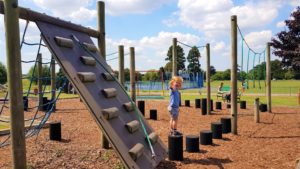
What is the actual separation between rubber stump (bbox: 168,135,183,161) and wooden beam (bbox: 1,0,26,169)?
2900mm

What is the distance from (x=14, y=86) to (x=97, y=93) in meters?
1.32

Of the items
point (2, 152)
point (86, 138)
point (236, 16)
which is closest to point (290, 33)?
point (236, 16)

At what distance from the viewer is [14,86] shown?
12.3 feet

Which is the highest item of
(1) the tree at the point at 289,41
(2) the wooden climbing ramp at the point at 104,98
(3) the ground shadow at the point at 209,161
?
(1) the tree at the point at 289,41

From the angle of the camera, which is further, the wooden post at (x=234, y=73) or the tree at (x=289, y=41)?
the tree at (x=289, y=41)

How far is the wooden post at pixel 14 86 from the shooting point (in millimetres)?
3730

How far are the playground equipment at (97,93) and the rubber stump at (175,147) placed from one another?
32 centimetres

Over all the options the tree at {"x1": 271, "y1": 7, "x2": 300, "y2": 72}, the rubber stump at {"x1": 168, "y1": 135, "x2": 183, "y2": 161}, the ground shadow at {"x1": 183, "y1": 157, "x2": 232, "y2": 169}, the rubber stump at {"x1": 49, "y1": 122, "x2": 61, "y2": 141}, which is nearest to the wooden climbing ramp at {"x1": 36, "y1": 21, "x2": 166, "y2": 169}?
the rubber stump at {"x1": 168, "y1": 135, "x2": 183, "y2": 161}

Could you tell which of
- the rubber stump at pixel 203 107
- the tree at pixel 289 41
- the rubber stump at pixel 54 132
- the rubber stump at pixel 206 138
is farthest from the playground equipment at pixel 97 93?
the tree at pixel 289 41

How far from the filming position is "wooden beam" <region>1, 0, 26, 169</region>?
3730mm

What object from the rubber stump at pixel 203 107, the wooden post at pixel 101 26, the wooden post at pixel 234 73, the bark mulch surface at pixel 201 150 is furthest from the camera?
the rubber stump at pixel 203 107

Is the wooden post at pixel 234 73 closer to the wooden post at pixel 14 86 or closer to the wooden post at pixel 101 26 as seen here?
the wooden post at pixel 101 26

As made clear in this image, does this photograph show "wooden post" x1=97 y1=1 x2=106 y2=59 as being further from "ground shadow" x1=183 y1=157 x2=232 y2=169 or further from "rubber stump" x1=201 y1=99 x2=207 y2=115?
"rubber stump" x1=201 y1=99 x2=207 y2=115

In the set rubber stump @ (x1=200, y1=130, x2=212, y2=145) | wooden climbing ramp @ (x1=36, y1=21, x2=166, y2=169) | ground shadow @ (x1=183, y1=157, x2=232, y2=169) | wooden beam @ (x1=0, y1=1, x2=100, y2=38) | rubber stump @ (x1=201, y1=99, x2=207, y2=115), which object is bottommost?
ground shadow @ (x1=183, y1=157, x2=232, y2=169)
